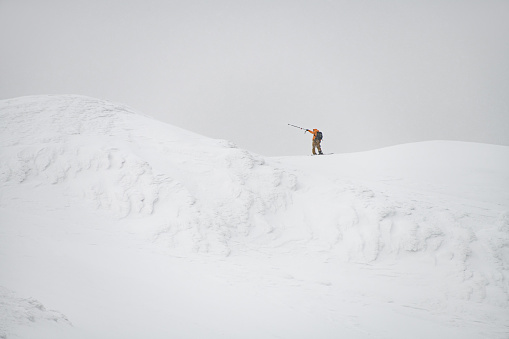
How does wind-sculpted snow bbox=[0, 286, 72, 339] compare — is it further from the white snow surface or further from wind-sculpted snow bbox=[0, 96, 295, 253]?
wind-sculpted snow bbox=[0, 96, 295, 253]

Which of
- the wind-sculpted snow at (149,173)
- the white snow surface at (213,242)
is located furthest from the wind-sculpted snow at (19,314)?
the wind-sculpted snow at (149,173)

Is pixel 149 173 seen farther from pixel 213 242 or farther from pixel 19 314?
pixel 19 314

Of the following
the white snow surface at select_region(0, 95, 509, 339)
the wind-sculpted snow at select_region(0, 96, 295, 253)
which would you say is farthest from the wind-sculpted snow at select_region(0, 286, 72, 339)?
the wind-sculpted snow at select_region(0, 96, 295, 253)

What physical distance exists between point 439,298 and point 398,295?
864 mm

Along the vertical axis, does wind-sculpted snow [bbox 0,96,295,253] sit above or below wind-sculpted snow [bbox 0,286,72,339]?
above

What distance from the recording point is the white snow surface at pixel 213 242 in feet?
21.3

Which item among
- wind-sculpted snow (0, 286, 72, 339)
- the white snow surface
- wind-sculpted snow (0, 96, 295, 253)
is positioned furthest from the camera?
wind-sculpted snow (0, 96, 295, 253)

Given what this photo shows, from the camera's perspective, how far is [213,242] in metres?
9.05

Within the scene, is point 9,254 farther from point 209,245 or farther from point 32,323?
point 209,245

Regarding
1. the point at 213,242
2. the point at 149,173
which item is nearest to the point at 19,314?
the point at 213,242

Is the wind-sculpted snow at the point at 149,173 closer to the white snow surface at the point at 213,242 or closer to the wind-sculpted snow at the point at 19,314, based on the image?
the white snow surface at the point at 213,242

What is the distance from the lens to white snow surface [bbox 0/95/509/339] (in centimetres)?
649

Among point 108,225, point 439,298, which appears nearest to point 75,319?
point 108,225

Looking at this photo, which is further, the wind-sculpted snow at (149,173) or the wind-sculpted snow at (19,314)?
the wind-sculpted snow at (149,173)
